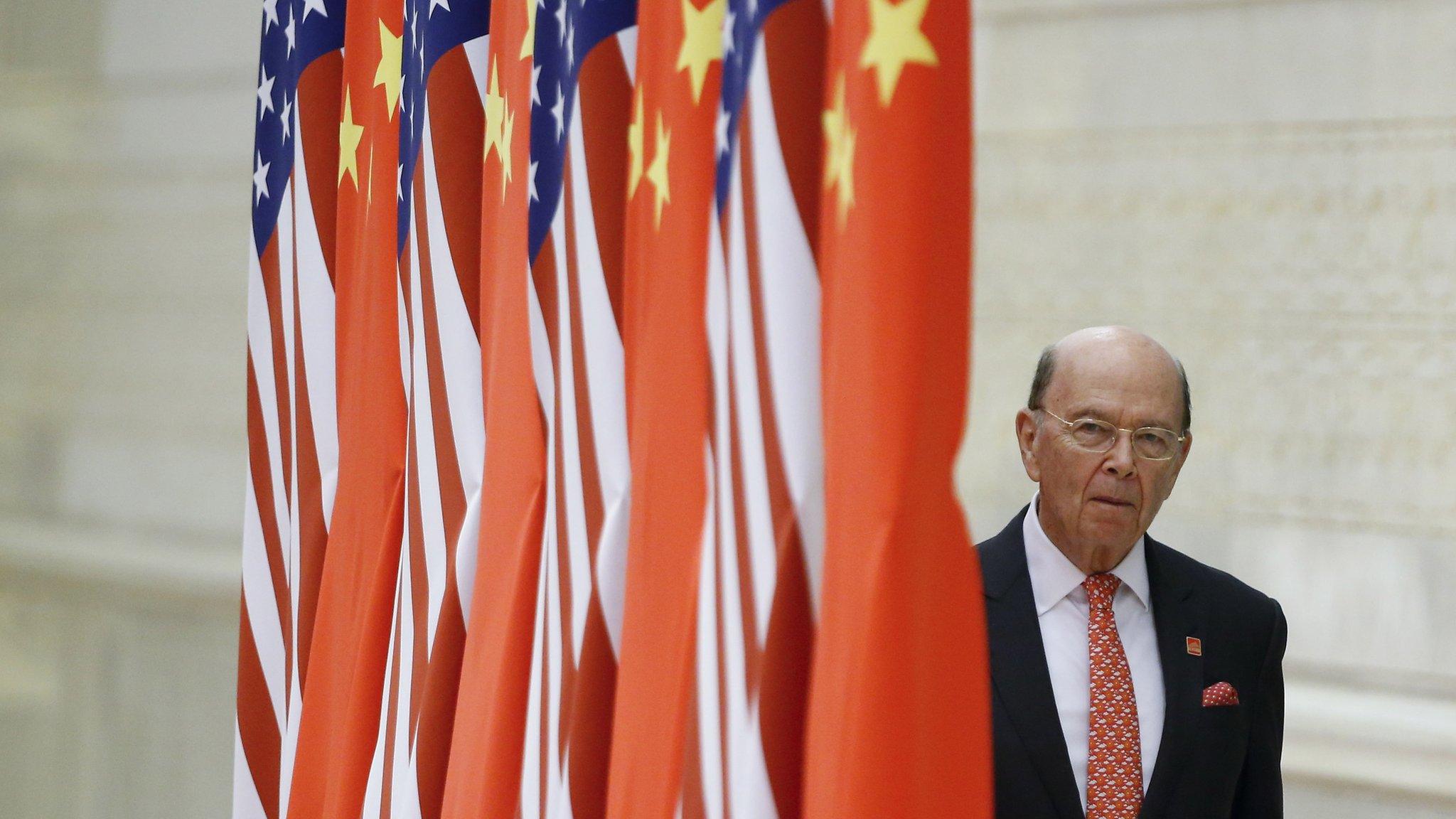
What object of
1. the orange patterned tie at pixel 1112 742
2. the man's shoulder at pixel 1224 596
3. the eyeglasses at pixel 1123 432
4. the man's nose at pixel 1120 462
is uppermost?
the eyeglasses at pixel 1123 432

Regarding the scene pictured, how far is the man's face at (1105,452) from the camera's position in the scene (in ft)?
6.21

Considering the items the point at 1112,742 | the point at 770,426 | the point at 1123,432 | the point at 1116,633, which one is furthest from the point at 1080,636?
the point at 770,426

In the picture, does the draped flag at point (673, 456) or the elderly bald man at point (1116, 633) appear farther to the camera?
the elderly bald man at point (1116, 633)

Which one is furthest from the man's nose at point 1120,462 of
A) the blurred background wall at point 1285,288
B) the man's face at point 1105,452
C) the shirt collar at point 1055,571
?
the blurred background wall at point 1285,288

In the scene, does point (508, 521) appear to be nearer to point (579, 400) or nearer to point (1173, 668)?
point (579, 400)

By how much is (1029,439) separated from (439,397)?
34.6 inches

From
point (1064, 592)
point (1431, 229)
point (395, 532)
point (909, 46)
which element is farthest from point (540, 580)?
point (1431, 229)

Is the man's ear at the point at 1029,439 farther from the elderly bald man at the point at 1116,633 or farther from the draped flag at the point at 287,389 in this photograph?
the draped flag at the point at 287,389

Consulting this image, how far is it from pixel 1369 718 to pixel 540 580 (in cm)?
222

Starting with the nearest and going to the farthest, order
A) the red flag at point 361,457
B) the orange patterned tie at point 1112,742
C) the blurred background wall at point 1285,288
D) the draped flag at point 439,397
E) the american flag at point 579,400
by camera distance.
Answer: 1. the american flag at point 579,400
2. the draped flag at point 439,397
3. the red flag at point 361,457
4. the orange patterned tie at point 1112,742
5. the blurred background wall at point 1285,288

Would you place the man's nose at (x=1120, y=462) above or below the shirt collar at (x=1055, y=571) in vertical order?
above

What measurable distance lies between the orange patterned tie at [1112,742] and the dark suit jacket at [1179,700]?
0.08 ft

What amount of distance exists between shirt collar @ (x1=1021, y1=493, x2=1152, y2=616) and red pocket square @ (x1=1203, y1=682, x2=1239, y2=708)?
14 centimetres

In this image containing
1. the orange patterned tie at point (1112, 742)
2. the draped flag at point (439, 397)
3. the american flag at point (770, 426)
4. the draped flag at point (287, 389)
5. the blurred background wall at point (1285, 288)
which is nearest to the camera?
the american flag at point (770, 426)
